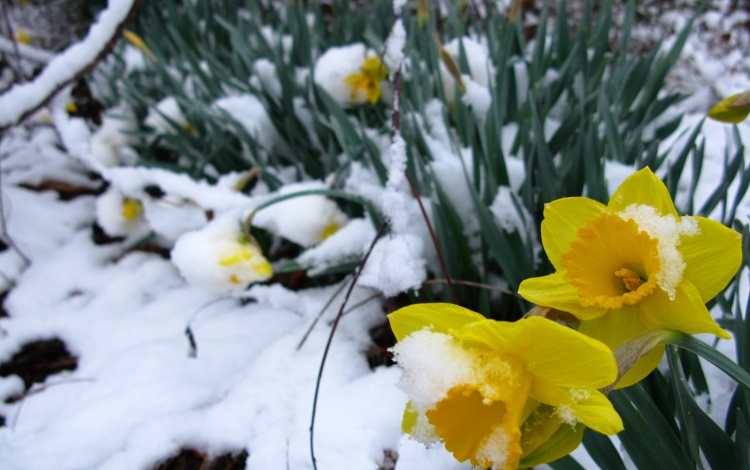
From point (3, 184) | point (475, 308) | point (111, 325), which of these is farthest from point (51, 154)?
point (475, 308)

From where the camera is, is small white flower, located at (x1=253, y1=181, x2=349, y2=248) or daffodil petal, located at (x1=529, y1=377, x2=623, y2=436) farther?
small white flower, located at (x1=253, y1=181, x2=349, y2=248)

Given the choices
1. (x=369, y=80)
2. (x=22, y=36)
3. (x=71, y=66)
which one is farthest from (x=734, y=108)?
(x=22, y=36)

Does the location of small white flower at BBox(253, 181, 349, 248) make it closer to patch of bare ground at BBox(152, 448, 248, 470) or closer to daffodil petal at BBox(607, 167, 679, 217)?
patch of bare ground at BBox(152, 448, 248, 470)

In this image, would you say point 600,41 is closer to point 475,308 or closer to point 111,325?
point 475,308

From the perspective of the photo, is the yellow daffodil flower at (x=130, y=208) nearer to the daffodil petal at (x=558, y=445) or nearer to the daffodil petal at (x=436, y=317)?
the daffodil petal at (x=436, y=317)

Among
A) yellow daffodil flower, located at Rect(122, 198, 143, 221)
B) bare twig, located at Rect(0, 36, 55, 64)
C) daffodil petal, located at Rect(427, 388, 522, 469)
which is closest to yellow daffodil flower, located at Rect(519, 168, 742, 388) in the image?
daffodil petal, located at Rect(427, 388, 522, 469)

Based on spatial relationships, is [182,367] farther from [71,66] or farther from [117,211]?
[71,66]

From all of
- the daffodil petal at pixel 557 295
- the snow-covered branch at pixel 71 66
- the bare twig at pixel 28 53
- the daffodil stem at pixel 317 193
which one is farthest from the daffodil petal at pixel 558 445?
the bare twig at pixel 28 53

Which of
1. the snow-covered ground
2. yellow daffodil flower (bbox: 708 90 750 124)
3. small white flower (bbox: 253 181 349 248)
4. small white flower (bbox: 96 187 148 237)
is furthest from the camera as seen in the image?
small white flower (bbox: 96 187 148 237)
